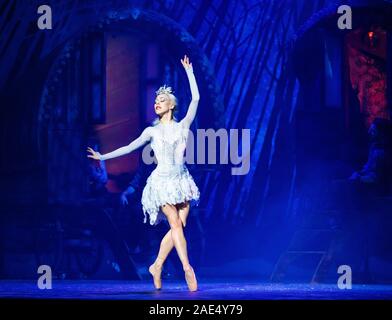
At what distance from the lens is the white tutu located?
801 cm

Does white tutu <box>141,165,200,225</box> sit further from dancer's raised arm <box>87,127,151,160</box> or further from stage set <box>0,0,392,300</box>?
stage set <box>0,0,392,300</box>

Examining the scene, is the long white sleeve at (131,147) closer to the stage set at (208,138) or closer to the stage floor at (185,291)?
the stage set at (208,138)

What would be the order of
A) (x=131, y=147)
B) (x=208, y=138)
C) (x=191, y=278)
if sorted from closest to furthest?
(x=191, y=278) → (x=131, y=147) → (x=208, y=138)

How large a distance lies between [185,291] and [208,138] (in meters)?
1.63

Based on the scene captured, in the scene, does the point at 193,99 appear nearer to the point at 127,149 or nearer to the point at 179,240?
the point at 127,149

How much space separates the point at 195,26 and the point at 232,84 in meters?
0.63

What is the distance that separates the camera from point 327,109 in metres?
9.27

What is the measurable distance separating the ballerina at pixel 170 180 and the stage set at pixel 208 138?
0.93 meters

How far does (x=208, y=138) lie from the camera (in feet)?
30.0

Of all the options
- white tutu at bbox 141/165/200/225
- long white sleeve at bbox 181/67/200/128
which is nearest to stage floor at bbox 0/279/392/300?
white tutu at bbox 141/165/200/225

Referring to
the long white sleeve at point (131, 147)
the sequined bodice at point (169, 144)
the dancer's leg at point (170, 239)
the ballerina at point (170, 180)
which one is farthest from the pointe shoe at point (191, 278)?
the long white sleeve at point (131, 147)

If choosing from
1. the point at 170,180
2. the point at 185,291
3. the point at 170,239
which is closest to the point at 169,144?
the point at 170,180

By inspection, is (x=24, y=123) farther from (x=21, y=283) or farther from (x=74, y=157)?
(x=21, y=283)

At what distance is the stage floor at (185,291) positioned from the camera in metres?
7.63
